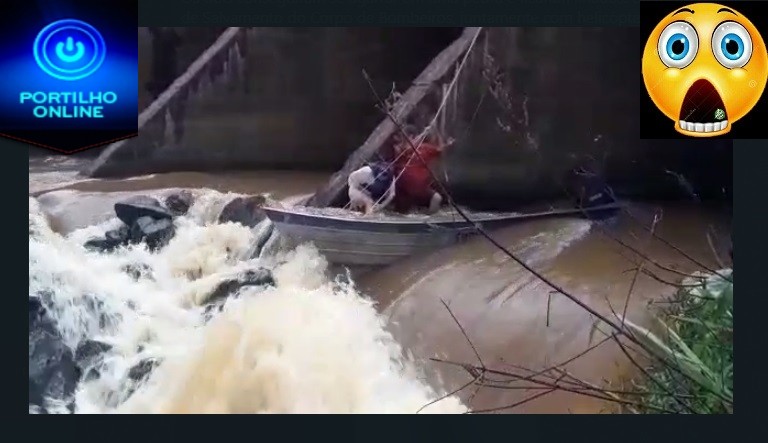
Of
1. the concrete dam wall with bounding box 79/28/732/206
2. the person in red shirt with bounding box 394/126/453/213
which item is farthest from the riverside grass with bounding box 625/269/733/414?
the person in red shirt with bounding box 394/126/453/213

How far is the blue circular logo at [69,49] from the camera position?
149 inches

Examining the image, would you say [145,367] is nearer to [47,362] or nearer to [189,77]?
[47,362]

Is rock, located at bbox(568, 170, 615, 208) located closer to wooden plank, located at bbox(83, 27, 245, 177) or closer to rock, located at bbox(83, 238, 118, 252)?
wooden plank, located at bbox(83, 27, 245, 177)

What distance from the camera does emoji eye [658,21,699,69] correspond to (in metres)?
3.75

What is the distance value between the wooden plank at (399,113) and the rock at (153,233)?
657 mm

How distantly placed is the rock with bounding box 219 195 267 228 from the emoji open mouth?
6.26 ft

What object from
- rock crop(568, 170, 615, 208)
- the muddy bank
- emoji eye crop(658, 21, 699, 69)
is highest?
emoji eye crop(658, 21, 699, 69)

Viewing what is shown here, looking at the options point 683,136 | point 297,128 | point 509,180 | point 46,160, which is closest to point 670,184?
point 683,136

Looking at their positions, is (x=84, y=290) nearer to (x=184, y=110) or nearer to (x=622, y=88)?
(x=184, y=110)

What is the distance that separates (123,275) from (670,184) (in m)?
2.47

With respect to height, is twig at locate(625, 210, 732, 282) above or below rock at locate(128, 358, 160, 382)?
above

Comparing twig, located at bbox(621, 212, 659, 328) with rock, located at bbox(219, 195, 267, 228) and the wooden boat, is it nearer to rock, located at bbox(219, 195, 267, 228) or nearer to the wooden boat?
the wooden boat

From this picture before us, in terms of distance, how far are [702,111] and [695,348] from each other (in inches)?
41.2

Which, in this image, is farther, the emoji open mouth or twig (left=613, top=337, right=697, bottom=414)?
the emoji open mouth
